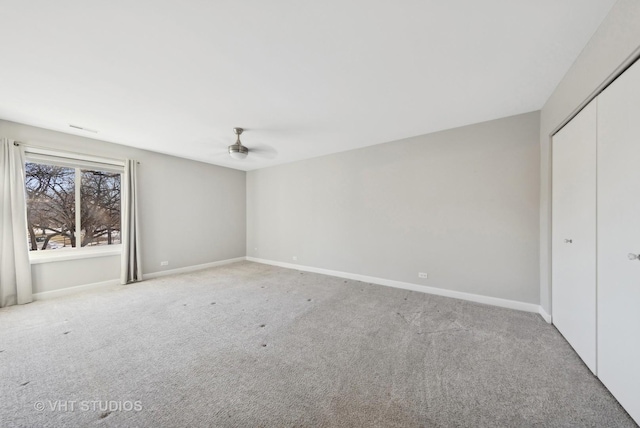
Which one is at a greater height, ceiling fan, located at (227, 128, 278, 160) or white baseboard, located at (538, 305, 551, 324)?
ceiling fan, located at (227, 128, 278, 160)

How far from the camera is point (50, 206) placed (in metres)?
3.52

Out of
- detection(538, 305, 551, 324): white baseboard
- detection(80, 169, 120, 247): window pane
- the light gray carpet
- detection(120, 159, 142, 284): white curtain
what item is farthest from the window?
detection(538, 305, 551, 324): white baseboard

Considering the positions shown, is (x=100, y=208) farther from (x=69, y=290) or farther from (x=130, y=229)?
(x=69, y=290)

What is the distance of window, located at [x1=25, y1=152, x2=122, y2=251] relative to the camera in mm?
3414

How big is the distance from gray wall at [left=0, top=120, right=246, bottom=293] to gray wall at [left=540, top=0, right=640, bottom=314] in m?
5.83

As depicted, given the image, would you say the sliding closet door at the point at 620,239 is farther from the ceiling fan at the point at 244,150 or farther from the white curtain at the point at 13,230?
the white curtain at the point at 13,230

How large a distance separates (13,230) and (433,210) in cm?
593

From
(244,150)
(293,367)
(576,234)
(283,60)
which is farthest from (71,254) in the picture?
(576,234)

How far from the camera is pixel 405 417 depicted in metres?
1.36

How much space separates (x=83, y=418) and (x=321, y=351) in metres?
1.61

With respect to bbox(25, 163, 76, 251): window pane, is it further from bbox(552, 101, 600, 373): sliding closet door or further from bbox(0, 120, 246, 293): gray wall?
bbox(552, 101, 600, 373): sliding closet door

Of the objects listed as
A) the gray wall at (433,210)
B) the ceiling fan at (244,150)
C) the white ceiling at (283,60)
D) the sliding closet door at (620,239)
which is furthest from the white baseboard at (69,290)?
the sliding closet door at (620,239)

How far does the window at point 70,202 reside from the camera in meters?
3.41

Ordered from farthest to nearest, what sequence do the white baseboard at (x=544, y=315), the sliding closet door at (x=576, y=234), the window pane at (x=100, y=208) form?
1. the window pane at (x=100, y=208)
2. the white baseboard at (x=544, y=315)
3. the sliding closet door at (x=576, y=234)
